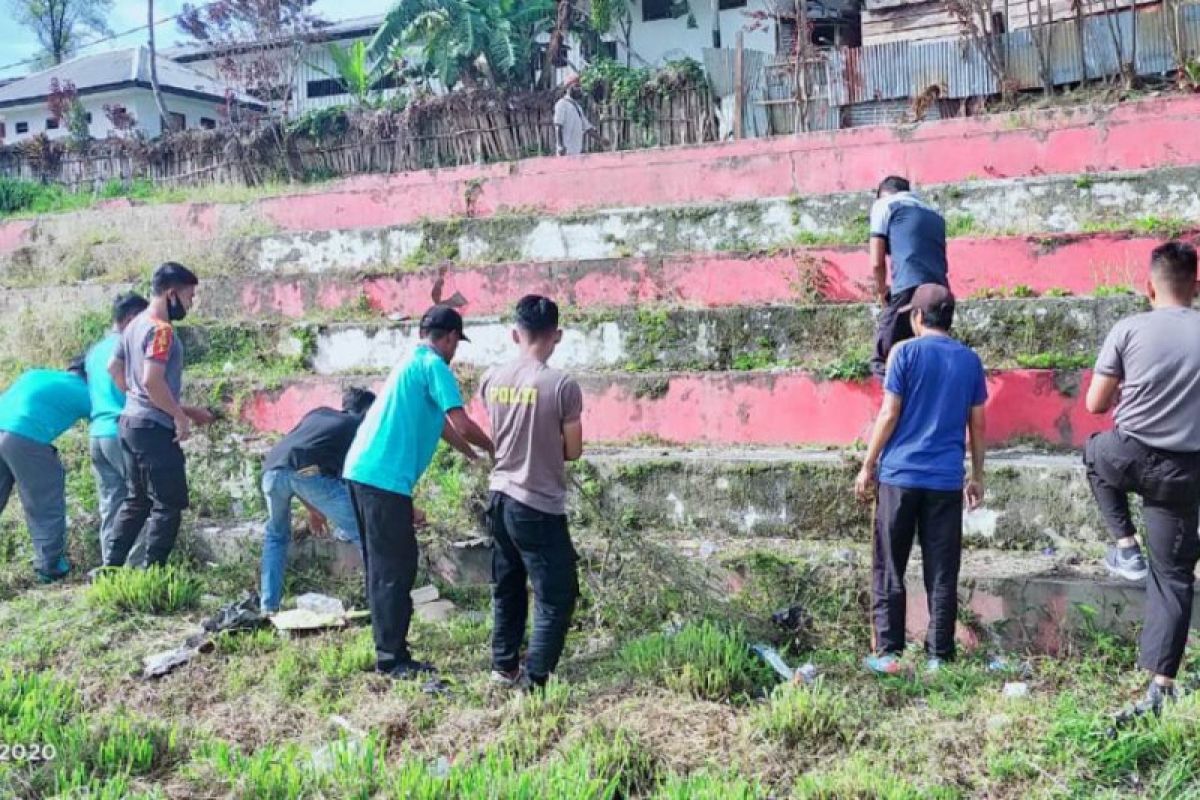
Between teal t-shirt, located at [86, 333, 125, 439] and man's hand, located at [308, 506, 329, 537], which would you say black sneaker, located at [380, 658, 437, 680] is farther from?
teal t-shirt, located at [86, 333, 125, 439]

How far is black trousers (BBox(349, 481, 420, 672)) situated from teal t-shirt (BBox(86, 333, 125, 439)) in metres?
2.25

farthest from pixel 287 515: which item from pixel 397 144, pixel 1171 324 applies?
pixel 397 144

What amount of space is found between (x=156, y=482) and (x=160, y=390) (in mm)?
507

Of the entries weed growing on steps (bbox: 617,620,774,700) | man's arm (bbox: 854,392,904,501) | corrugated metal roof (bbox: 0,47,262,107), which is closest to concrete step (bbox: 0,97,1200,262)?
man's arm (bbox: 854,392,904,501)

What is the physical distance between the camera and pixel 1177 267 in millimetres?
3664

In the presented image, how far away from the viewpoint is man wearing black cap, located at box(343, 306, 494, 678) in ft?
14.4

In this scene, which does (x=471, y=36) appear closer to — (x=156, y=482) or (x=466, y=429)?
(x=156, y=482)

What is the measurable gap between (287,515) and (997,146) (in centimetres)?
573

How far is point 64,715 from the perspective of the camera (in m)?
3.98

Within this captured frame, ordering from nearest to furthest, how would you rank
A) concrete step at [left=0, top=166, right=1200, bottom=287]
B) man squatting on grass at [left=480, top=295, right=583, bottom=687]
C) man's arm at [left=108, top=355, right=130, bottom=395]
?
man squatting on grass at [left=480, top=295, right=583, bottom=687] → man's arm at [left=108, top=355, right=130, bottom=395] → concrete step at [left=0, top=166, right=1200, bottom=287]

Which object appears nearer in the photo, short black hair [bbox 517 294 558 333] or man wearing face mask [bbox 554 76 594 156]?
short black hair [bbox 517 294 558 333]

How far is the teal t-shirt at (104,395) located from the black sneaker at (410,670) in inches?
100

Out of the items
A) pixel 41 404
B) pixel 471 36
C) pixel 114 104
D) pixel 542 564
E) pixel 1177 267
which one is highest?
pixel 114 104

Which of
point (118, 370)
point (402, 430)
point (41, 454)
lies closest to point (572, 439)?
point (402, 430)
